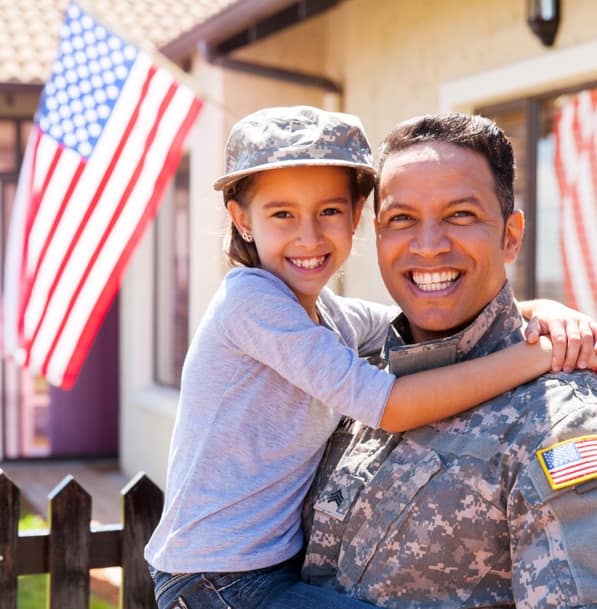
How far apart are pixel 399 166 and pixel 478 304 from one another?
312 mm

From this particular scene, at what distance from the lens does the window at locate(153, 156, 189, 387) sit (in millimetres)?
9266

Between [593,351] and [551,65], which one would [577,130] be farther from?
[593,351]

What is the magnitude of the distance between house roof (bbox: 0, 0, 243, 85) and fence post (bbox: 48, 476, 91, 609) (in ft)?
18.5

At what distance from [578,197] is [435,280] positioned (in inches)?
144

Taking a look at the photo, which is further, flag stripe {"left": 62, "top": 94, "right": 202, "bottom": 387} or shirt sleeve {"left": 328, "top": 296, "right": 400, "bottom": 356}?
flag stripe {"left": 62, "top": 94, "right": 202, "bottom": 387}

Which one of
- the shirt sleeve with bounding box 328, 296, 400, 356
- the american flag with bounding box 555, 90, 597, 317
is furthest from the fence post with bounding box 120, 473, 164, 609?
the american flag with bounding box 555, 90, 597, 317

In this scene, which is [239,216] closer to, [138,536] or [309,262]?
[309,262]

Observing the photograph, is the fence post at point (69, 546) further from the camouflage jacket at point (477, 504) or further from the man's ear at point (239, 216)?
the camouflage jacket at point (477, 504)

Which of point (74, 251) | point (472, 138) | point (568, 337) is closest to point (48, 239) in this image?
point (74, 251)

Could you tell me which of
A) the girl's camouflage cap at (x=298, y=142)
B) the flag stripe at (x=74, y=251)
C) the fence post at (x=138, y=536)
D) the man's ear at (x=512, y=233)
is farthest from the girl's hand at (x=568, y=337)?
the flag stripe at (x=74, y=251)

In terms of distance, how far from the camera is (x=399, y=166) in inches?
81.7

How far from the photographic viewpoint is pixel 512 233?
2.15 metres

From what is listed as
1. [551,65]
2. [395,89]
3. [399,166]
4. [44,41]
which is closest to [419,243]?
[399,166]

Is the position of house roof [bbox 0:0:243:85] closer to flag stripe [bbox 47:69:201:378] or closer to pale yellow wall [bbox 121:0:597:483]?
pale yellow wall [bbox 121:0:597:483]
